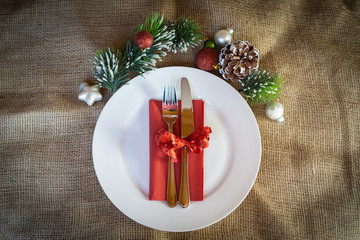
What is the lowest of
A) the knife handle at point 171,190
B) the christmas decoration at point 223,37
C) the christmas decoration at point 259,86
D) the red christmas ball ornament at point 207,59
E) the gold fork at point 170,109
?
the knife handle at point 171,190

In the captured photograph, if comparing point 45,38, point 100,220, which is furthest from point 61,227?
point 45,38

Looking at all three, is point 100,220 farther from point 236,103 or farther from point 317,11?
point 317,11

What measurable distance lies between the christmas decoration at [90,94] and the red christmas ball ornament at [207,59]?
0.99 ft

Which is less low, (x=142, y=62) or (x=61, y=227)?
(x=142, y=62)

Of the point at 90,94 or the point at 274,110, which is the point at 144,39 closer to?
the point at 90,94

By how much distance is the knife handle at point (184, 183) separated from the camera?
0.71 meters

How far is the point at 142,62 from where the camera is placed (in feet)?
2.42

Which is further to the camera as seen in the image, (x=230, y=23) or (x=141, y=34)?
(x=230, y=23)

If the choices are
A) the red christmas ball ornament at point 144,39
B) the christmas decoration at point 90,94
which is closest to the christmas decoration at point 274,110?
the red christmas ball ornament at point 144,39

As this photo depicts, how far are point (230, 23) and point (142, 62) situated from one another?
12.3 inches

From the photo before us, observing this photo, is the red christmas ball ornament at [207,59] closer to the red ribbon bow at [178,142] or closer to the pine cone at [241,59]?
the pine cone at [241,59]

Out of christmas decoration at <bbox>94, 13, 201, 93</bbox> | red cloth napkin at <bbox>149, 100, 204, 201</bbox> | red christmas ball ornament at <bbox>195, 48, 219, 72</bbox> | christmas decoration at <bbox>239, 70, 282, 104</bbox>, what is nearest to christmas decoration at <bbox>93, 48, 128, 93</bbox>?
christmas decoration at <bbox>94, 13, 201, 93</bbox>

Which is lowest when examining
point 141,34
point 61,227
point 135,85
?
point 61,227

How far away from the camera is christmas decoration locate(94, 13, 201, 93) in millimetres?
727
